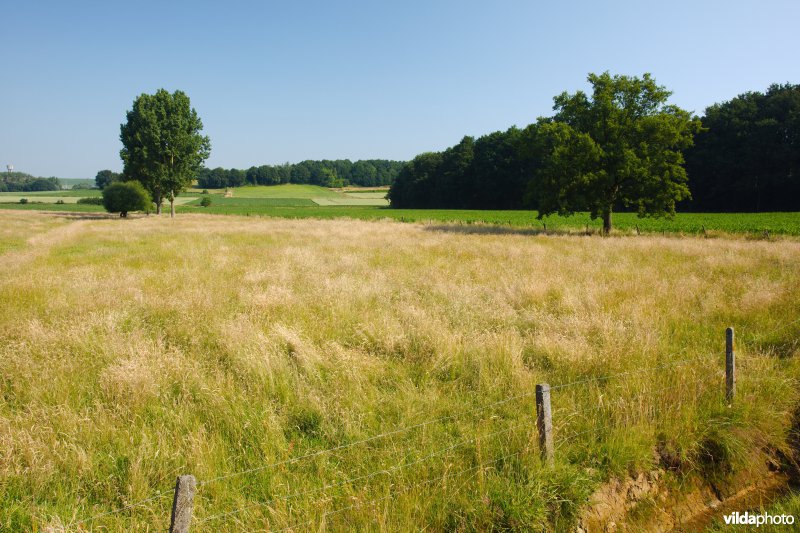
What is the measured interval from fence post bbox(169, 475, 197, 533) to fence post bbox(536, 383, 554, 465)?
2.90m

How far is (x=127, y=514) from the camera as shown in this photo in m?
3.54

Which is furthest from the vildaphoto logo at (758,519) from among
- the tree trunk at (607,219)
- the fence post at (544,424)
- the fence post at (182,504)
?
the tree trunk at (607,219)

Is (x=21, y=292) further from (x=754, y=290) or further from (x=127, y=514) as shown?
(x=754, y=290)

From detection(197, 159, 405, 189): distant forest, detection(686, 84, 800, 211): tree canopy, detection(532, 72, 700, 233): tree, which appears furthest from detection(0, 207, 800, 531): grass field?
detection(197, 159, 405, 189): distant forest

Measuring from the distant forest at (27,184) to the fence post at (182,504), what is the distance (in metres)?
214

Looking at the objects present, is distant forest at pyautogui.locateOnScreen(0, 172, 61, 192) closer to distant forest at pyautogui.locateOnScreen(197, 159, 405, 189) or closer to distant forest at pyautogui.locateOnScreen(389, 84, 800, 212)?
distant forest at pyautogui.locateOnScreen(197, 159, 405, 189)

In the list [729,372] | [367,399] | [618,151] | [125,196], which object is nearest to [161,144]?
[125,196]

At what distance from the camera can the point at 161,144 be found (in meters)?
54.7

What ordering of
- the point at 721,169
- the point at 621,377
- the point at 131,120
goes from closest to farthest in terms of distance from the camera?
1. the point at 621,377
2. the point at 131,120
3. the point at 721,169

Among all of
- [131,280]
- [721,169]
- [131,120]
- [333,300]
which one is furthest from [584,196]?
[131,120]

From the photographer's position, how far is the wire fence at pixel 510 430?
3551 mm

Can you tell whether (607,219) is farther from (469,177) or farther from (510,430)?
(469,177)

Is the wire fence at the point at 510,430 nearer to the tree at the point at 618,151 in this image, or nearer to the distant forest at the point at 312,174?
the tree at the point at 618,151

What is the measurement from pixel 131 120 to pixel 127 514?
65956mm
